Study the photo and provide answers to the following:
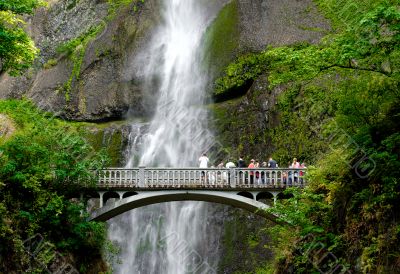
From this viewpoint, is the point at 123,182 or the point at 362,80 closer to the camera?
the point at 362,80

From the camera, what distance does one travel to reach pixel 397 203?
1588 cm

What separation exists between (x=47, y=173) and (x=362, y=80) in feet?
43.3

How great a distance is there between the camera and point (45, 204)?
24359 mm

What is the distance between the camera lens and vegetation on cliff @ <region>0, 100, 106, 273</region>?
22891mm

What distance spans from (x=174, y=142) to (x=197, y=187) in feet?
36.4

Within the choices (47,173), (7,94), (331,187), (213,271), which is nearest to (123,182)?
(47,173)

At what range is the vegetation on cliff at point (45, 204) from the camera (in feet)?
75.1

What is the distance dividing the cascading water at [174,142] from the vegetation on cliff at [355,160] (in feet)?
40.7

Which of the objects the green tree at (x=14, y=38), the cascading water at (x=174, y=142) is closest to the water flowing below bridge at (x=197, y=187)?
the green tree at (x=14, y=38)

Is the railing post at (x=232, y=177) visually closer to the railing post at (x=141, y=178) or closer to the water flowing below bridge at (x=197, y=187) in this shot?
the water flowing below bridge at (x=197, y=187)

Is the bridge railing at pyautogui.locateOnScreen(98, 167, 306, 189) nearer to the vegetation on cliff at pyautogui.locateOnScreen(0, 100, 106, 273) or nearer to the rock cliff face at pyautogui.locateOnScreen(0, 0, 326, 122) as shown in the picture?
the vegetation on cliff at pyautogui.locateOnScreen(0, 100, 106, 273)

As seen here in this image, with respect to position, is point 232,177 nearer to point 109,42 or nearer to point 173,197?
point 173,197

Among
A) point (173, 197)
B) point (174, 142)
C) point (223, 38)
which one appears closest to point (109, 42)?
point (223, 38)

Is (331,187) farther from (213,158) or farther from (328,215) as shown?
(213,158)
